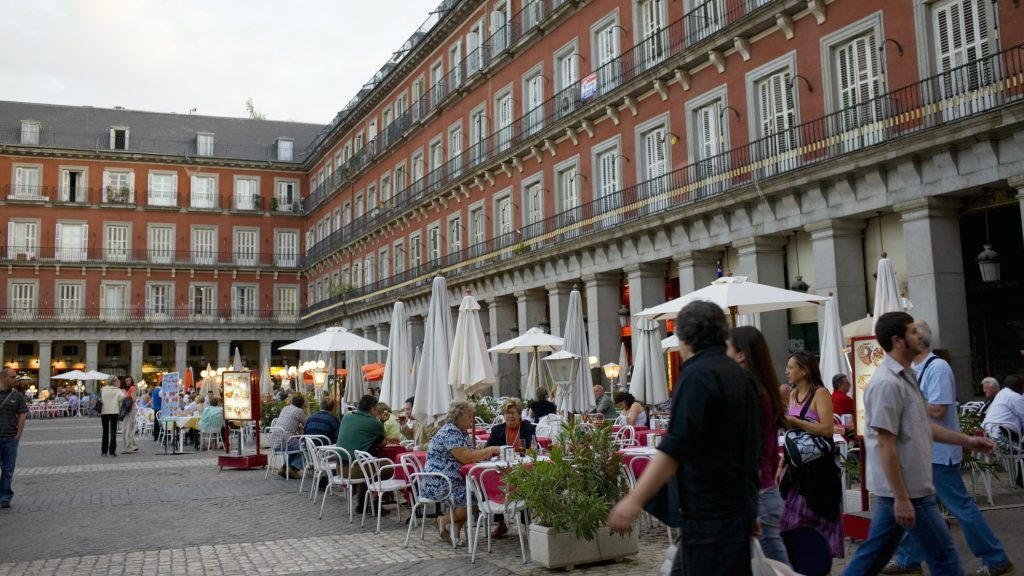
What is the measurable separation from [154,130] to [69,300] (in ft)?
42.6

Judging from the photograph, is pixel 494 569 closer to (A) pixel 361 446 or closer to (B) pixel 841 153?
(A) pixel 361 446

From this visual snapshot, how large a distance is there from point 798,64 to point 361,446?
12.4 metres

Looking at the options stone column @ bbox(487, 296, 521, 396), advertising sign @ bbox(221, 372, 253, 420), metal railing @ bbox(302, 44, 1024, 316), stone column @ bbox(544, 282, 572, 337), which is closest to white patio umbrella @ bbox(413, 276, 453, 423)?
advertising sign @ bbox(221, 372, 253, 420)

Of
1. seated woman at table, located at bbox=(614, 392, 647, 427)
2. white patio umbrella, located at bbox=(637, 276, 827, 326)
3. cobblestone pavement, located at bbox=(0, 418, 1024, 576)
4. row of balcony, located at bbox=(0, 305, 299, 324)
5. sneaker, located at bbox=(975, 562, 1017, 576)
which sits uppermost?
row of balcony, located at bbox=(0, 305, 299, 324)

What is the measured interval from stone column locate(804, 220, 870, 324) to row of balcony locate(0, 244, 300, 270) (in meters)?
44.7

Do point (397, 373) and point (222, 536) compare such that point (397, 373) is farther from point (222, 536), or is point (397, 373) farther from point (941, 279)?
point (941, 279)

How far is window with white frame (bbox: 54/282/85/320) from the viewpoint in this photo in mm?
51656

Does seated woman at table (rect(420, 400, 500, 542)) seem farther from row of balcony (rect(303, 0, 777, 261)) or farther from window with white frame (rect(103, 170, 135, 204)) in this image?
window with white frame (rect(103, 170, 135, 204))

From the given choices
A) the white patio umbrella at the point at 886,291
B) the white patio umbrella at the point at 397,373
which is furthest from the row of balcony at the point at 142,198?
the white patio umbrella at the point at 886,291

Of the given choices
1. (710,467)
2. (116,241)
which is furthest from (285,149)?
(710,467)

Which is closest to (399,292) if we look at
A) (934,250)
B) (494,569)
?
(934,250)

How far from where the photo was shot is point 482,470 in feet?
25.4

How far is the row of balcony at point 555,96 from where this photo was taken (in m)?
20.1

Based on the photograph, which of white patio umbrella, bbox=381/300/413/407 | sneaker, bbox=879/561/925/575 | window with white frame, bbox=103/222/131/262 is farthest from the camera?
window with white frame, bbox=103/222/131/262
